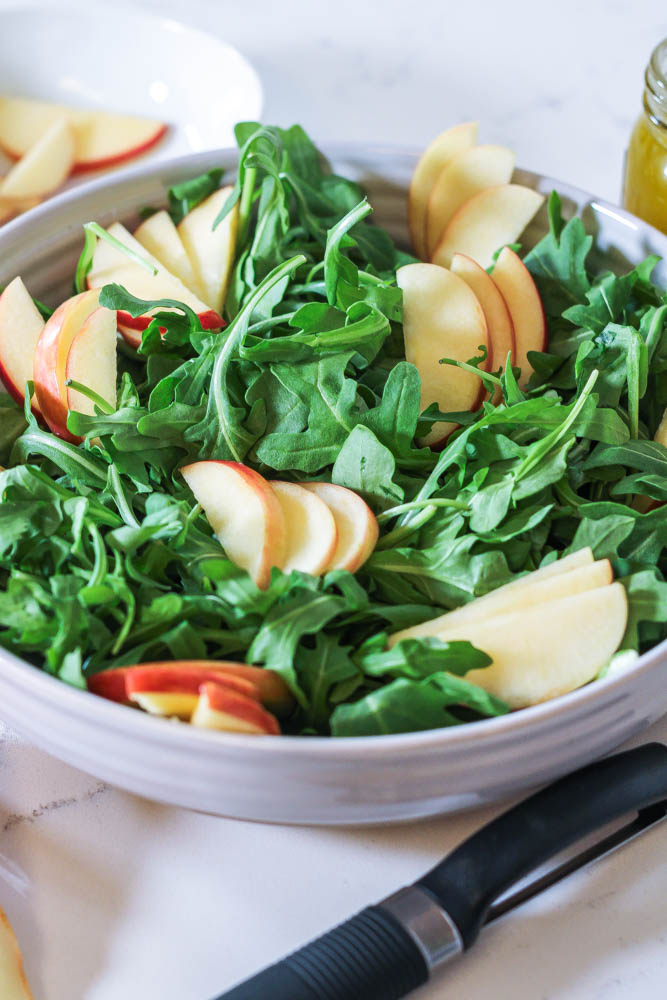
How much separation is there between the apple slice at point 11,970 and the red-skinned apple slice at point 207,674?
0.55ft

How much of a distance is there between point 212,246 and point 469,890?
663 millimetres

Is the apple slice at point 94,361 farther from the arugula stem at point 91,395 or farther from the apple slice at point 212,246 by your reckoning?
the apple slice at point 212,246

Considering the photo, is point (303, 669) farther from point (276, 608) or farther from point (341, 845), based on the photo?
point (341, 845)

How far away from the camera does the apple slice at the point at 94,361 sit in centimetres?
88

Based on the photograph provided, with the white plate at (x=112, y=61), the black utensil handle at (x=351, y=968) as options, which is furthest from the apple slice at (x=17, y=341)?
the white plate at (x=112, y=61)

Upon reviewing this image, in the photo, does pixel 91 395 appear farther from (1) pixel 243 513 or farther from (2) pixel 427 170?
(2) pixel 427 170

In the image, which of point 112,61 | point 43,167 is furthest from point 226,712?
point 112,61

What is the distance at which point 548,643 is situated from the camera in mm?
699

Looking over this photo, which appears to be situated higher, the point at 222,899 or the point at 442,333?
the point at 442,333

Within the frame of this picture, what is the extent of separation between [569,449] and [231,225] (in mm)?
424

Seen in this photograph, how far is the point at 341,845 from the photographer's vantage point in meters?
0.75

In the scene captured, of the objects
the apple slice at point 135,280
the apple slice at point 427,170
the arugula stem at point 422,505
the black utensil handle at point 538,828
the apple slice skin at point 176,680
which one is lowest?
the black utensil handle at point 538,828

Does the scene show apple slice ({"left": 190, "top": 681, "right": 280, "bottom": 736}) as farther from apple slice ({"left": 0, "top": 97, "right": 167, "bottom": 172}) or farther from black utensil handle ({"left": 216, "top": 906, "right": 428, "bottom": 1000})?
apple slice ({"left": 0, "top": 97, "right": 167, "bottom": 172})

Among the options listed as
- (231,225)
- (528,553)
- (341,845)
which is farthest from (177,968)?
(231,225)
